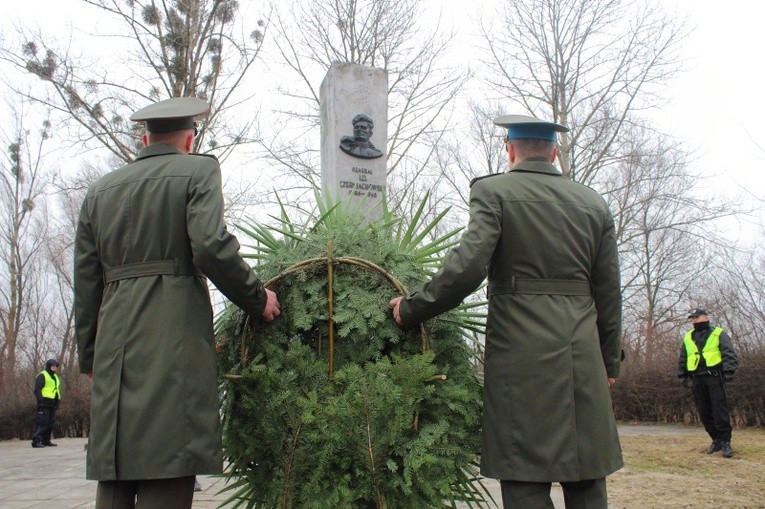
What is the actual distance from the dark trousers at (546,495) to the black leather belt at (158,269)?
1499 millimetres

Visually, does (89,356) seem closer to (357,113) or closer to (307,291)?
(307,291)

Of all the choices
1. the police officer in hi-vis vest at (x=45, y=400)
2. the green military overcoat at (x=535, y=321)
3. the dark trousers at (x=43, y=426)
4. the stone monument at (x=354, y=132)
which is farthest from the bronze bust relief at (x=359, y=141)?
the dark trousers at (x=43, y=426)

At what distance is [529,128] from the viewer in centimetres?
289

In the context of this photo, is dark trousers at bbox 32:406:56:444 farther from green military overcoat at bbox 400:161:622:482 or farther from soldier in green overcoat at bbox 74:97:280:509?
green military overcoat at bbox 400:161:622:482

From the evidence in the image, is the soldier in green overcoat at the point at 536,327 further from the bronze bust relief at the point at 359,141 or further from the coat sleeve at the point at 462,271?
the bronze bust relief at the point at 359,141

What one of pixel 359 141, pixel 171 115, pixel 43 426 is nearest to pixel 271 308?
pixel 171 115

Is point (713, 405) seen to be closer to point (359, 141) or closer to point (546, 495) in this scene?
point (359, 141)

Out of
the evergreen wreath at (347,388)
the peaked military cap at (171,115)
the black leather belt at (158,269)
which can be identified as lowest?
the evergreen wreath at (347,388)

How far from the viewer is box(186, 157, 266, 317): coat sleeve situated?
2471 millimetres

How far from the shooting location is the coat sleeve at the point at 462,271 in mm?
2598

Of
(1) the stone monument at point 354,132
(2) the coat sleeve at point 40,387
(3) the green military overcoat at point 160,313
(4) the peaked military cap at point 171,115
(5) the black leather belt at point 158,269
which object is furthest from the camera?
(2) the coat sleeve at point 40,387

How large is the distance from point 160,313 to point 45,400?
1296cm

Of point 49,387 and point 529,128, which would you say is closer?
point 529,128

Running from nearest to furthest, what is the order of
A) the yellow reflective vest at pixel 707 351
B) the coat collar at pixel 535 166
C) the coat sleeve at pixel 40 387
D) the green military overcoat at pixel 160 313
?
the green military overcoat at pixel 160 313 → the coat collar at pixel 535 166 → the yellow reflective vest at pixel 707 351 → the coat sleeve at pixel 40 387
